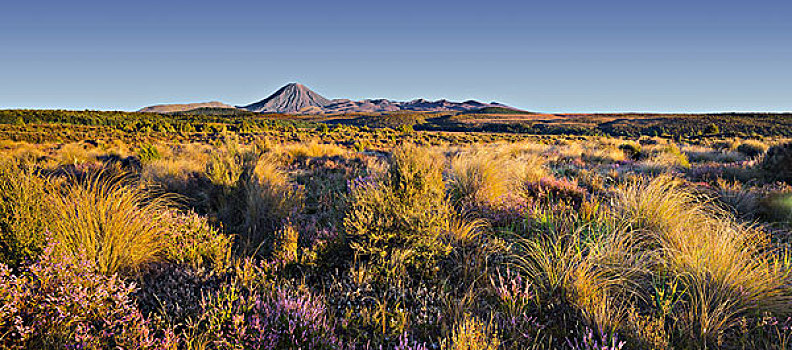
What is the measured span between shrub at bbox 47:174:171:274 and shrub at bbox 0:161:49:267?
4.3 inches

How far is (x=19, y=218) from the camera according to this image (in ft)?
8.16

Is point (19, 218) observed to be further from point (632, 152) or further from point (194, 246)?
point (632, 152)

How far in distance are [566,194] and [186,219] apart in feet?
17.3

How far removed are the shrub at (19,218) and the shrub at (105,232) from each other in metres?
0.11

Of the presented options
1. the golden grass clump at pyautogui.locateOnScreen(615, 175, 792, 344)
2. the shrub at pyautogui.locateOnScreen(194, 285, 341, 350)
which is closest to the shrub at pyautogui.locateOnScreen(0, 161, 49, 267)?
the shrub at pyautogui.locateOnScreen(194, 285, 341, 350)

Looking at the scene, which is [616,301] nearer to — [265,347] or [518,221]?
[518,221]

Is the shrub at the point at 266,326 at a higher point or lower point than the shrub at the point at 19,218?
lower

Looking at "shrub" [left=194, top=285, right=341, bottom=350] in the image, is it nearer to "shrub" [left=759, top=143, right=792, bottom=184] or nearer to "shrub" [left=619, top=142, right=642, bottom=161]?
"shrub" [left=759, top=143, right=792, bottom=184]

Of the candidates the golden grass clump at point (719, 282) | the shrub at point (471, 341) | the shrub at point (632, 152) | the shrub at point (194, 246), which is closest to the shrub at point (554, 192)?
→ the golden grass clump at point (719, 282)

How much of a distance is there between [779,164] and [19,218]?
1172 centimetres

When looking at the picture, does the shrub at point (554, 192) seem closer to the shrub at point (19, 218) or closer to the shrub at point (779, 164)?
the shrub at point (779, 164)

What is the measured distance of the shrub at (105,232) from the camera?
107 inches

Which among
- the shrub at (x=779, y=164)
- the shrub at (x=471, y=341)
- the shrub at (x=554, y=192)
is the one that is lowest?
the shrub at (x=471, y=341)

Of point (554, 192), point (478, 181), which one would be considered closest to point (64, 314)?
point (478, 181)
